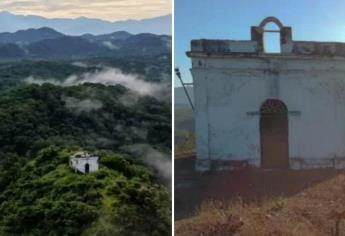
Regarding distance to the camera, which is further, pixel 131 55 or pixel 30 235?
pixel 131 55

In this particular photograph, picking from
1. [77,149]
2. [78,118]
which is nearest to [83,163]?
[77,149]

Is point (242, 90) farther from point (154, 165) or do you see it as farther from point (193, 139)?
point (154, 165)

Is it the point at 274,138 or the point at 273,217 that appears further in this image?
the point at 274,138

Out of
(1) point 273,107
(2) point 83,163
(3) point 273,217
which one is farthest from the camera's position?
(1) point 273,107

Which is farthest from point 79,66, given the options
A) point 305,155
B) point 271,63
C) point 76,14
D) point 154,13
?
point 305,155

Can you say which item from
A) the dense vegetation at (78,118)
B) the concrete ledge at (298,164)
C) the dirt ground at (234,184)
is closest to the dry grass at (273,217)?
the dirt ground at (234,184)

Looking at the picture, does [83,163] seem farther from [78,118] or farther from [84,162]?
[78,118]

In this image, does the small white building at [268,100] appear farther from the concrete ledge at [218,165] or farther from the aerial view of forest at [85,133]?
the aerial view of forest at [85,133]
